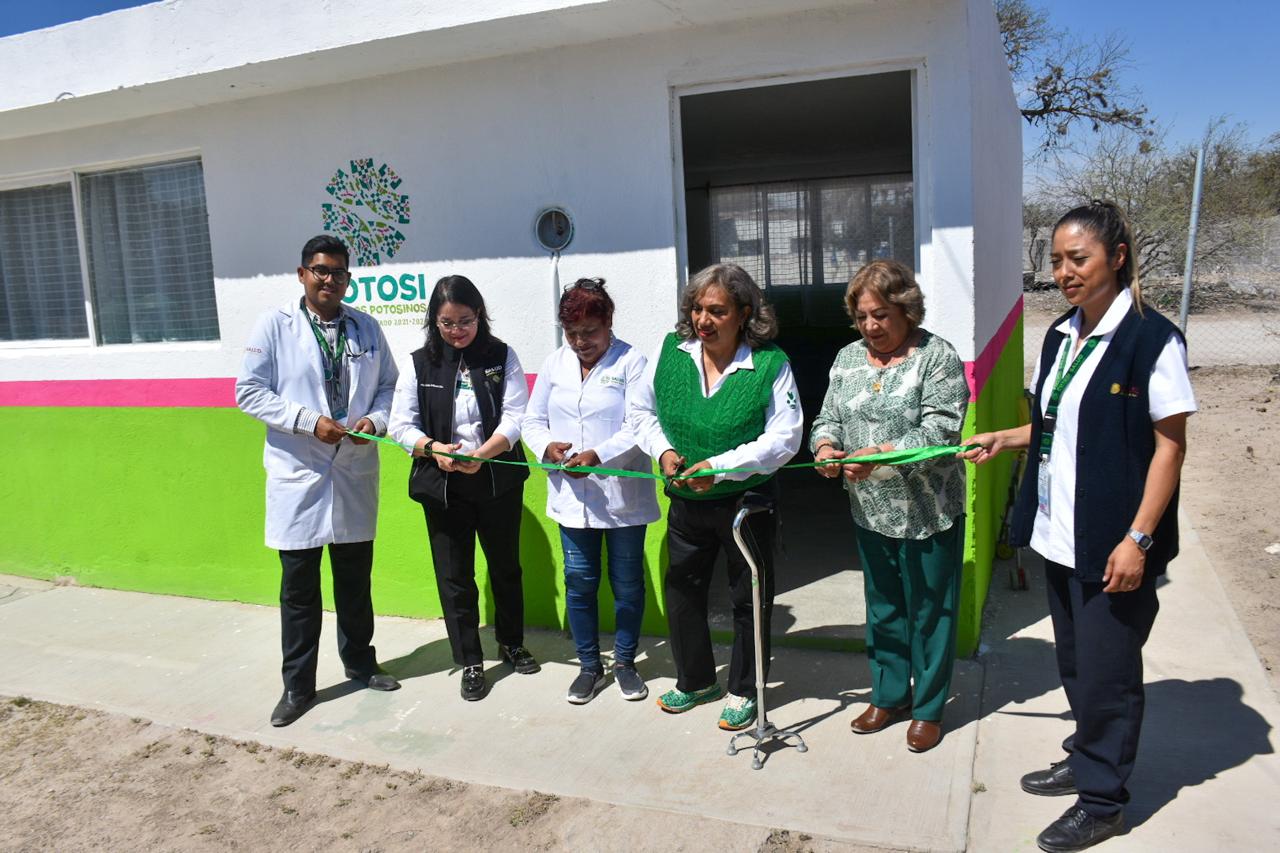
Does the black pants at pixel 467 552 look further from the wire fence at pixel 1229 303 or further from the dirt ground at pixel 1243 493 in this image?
the wire fence at pixel 1229 303

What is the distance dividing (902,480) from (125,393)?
4.76 m

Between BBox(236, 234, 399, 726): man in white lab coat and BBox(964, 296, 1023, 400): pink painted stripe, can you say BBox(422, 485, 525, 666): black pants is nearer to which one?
BBox(236, 234, 399, 726): man in white lab coat

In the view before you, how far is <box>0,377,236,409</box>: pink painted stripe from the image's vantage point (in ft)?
18.5

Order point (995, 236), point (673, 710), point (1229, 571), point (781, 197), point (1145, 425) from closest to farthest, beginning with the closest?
point (1145, 425)
point (673, 710)
point (1229, 571)
point (995, 236)
point (781, 197)

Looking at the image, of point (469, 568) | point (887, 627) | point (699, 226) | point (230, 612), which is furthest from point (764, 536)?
point (699, 226)

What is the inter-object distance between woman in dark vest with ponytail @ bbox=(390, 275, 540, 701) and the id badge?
209cm

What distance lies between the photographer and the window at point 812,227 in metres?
15.0

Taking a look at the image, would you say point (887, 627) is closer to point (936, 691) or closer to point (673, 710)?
point (936, 691)

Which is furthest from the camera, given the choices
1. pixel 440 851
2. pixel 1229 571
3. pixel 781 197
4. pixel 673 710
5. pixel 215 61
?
pixel 781 197

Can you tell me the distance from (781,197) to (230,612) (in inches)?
457

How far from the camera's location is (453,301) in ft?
13.2

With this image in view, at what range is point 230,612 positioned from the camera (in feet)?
18.8

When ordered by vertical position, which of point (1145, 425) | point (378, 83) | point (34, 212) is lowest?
point (1145, 425)

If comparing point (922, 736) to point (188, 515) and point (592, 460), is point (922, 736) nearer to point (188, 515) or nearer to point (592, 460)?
point (592, 460)
